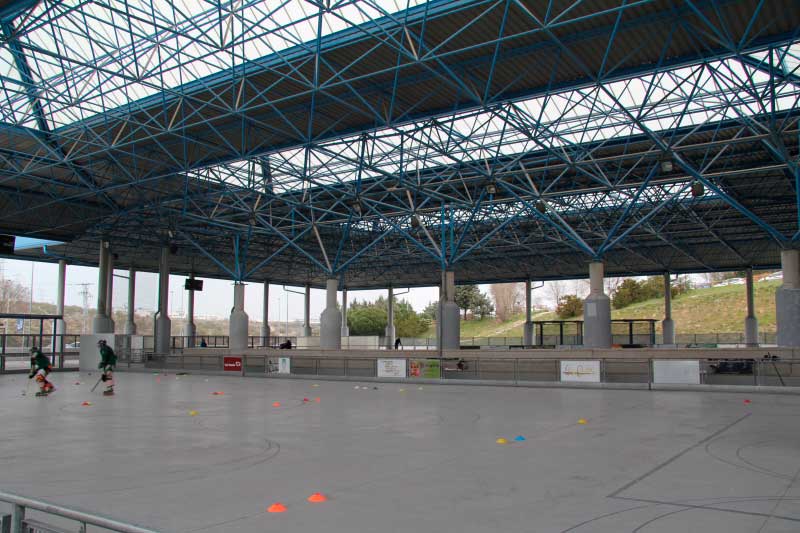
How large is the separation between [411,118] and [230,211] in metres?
26.5

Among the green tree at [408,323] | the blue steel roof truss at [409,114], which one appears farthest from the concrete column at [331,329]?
the green tree at [408,323]

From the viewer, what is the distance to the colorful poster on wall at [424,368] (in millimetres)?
31125

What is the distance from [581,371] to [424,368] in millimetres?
7865

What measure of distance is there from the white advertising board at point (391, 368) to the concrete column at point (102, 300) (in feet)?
95.9

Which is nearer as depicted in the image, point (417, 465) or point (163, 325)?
point (417, 465)

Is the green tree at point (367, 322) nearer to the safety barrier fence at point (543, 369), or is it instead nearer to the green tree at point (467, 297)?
the green tree at point (467, 297)

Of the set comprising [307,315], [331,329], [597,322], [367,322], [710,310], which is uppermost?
[710,310]

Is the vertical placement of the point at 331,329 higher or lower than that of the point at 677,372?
higher

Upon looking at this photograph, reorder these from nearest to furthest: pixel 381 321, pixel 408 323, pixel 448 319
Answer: pixel 448 319 → pixel 381 321 → pixel 408 323

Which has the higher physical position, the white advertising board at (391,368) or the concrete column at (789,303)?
the concrete column at (789,303)

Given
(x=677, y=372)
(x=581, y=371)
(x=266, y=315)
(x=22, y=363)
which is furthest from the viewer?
(x=266, y=315)

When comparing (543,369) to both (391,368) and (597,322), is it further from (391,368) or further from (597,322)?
(597,322)

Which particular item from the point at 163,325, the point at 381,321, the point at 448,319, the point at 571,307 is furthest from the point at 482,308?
the point at 448,319

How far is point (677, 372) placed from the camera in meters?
25.8
